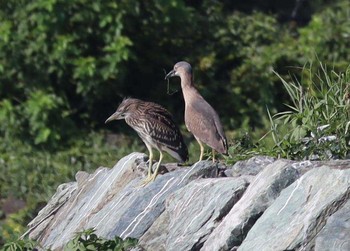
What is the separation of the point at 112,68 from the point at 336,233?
26.9 ft

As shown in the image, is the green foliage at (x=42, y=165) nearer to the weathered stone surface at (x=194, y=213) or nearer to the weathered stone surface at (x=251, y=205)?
the weathered stone surface at (x=194, y=213)

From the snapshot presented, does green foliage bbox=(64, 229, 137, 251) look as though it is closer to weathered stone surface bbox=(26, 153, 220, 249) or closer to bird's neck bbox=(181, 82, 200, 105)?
weathered stone surface bbox=(26, 153, 220, 249)

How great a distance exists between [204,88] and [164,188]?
6978 mm

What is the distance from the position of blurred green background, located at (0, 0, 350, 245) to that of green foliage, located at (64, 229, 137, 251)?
5171 mm

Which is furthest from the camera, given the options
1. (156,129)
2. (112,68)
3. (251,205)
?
(112,68)

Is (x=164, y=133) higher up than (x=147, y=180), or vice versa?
(x=164, y=133)

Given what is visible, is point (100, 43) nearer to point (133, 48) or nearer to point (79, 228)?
point (133, 48)

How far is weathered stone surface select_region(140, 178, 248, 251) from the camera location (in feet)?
29.4

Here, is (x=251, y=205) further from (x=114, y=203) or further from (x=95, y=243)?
(x=114, y=203)

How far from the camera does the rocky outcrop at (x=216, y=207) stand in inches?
326

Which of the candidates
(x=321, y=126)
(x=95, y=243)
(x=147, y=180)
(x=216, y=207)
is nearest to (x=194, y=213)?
(x=216, y=207)

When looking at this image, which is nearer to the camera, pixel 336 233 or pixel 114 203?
pixel 336 233

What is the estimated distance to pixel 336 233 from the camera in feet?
26.4

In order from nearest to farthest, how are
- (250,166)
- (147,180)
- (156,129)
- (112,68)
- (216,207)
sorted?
(216,207) < (250,166) < (147,180) < (156,129) < (112,68)
